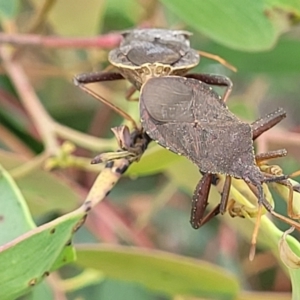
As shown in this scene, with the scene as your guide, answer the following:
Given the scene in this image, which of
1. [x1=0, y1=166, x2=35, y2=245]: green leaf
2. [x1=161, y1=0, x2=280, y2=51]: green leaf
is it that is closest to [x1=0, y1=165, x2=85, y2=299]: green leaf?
[x1=0, y1=166, x2=35, y2=245]: green leaf

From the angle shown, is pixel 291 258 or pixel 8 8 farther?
pixel 8 8

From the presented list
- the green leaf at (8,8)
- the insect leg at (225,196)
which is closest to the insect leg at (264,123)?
the insect leg at (225,196)

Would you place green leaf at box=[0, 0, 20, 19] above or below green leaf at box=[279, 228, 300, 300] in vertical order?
above

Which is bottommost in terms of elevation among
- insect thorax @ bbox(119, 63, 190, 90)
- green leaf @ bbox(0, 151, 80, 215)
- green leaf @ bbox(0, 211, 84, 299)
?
green leaf @ bbox(0, 151, 80, 215)

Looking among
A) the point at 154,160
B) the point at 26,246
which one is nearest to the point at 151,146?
the point at 154,160

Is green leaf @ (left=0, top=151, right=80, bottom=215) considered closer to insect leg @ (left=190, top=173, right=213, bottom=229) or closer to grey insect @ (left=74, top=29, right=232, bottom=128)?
grey insect @ (left=74, top=29, right=232, bottom=128)

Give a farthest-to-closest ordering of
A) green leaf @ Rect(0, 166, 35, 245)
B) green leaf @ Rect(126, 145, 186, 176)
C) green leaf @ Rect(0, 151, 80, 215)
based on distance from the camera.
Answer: green leaf @ Rect(0, 151, 80, 215) < green leaf @ Rect(126, 145, 186, 176) < green leaf @ Rect(0, 166, 35, 245)

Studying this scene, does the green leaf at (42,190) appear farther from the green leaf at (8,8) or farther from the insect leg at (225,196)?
the insect leg at (225,196)

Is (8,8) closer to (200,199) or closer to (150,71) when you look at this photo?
(150,71)
